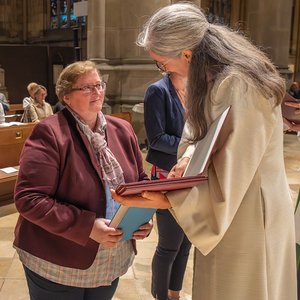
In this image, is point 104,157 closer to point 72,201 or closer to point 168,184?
point 72,201

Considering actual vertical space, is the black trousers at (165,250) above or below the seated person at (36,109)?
below

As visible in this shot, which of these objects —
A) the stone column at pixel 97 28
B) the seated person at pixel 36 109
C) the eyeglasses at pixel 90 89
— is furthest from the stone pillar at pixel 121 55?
the eyeglasses at pixel 90 89

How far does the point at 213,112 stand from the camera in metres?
1.24

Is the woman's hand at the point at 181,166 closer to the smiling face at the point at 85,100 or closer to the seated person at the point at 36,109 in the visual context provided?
the smiling face at the point at 85,100

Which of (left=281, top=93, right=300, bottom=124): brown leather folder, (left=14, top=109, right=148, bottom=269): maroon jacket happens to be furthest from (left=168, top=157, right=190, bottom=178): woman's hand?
(left=281, top=93, right=300, bottom=124): brown leather folder

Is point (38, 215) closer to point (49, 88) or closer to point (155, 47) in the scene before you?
point (155, 47)

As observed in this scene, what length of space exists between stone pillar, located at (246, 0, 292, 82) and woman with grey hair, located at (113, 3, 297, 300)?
11628 mm

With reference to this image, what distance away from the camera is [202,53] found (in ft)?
4.17

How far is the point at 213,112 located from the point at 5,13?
61.0 ft

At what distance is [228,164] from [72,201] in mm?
771

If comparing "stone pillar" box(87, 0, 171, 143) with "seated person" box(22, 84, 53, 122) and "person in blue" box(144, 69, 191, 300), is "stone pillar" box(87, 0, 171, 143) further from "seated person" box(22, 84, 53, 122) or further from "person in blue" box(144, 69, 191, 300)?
"person in blue" box(144, 69, 191, 300)

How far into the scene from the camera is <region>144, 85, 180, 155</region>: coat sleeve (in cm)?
230

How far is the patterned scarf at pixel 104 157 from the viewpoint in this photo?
167cm

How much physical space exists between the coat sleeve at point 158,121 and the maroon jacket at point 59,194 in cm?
75
